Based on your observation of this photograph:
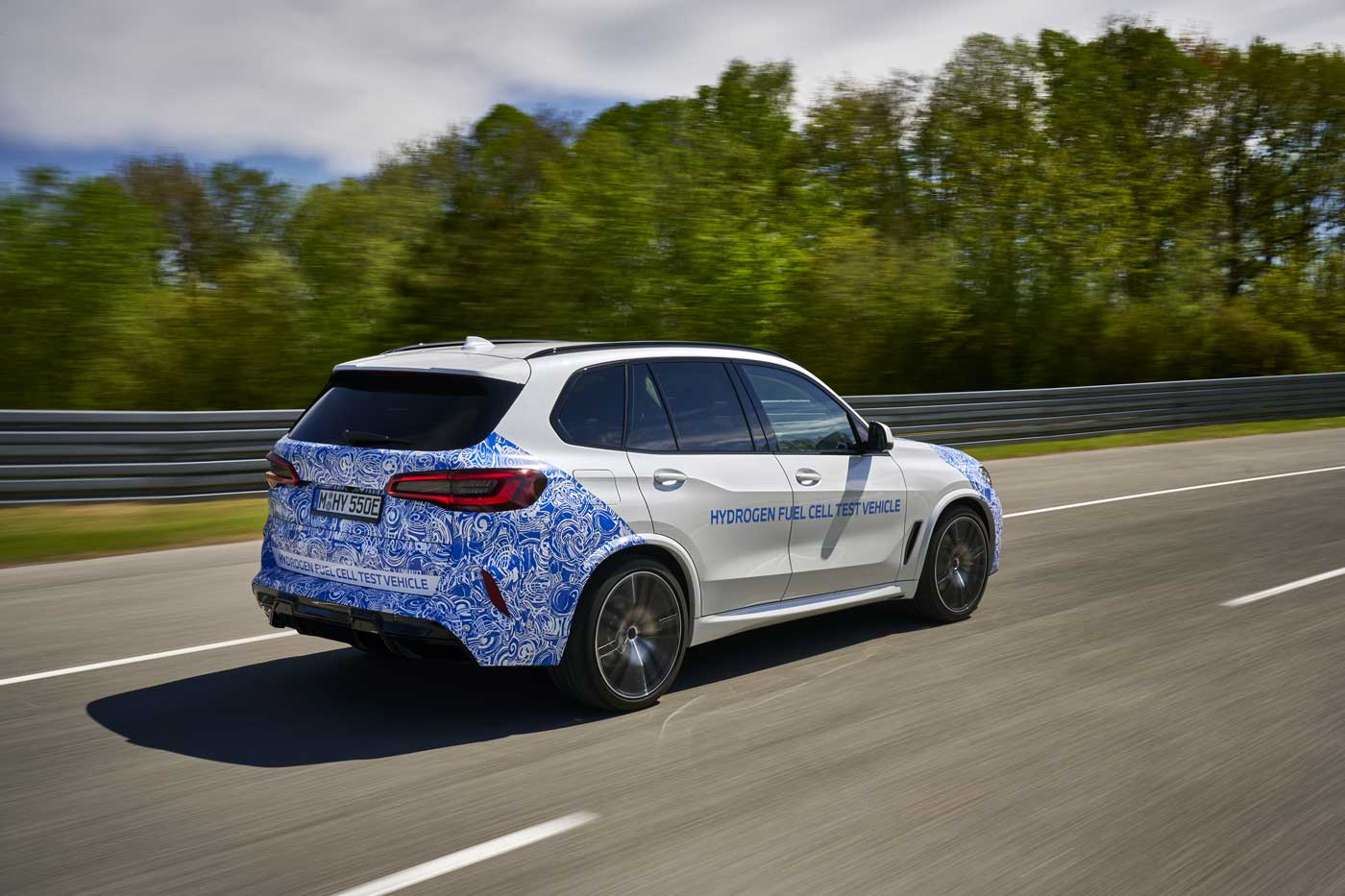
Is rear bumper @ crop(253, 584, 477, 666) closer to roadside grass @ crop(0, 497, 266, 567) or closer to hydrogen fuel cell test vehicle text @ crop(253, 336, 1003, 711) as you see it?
hydrogen fuel cell test vehicle text @ crop(253, 336, 1003, 711)

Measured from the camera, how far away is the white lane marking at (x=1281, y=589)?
780cm

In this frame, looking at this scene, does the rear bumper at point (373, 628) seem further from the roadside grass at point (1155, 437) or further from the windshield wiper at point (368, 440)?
the roadside grass at point (1155, 437)

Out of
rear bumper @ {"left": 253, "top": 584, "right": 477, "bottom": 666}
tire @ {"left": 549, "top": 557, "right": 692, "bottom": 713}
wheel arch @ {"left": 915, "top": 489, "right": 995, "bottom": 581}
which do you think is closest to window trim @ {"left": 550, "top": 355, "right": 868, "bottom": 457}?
tire @ {"left": 549, "top": 557, "right": 692, "bottom": 713}

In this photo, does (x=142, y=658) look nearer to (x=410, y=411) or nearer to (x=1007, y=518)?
(x=410, y=411)

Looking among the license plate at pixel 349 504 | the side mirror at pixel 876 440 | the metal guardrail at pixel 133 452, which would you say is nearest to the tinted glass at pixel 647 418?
the license plate at pixel 349 504

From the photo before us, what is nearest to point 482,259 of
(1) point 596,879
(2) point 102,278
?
(2) point 102,278

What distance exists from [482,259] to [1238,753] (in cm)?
1588

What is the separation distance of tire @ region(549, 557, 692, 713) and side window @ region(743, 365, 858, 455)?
1.20m

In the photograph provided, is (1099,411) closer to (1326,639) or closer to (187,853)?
(1326,639)

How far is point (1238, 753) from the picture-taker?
195 inches

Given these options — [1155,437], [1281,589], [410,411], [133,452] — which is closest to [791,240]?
[1155,437]

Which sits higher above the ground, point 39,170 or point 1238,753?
point 39,170

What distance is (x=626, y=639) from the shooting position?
5492 mm

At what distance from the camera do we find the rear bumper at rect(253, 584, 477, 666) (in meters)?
5.00
